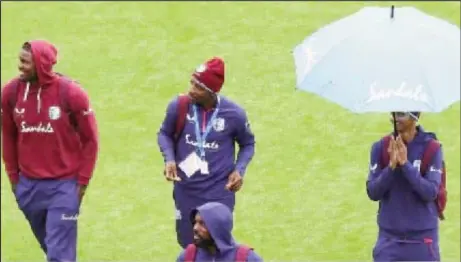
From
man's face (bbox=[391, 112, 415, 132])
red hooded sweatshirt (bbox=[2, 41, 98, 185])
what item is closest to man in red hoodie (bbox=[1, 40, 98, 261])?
red hooded sweatshirt (bbox=[2, 41, 98, 185])

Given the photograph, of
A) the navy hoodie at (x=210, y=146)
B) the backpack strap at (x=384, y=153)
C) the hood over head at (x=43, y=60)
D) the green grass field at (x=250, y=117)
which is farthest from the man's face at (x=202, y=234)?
the green grass field at (x=250, y=117)

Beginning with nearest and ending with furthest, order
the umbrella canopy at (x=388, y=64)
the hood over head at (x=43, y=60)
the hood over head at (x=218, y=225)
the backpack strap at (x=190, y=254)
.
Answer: the hood over head at (x=218, y=225) → the backpack strap at (x=190, y=254) → the umbrella canopy at (x=388, y=64) → the hood over head at (x=43, y=60)

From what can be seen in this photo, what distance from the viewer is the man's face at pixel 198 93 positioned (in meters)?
9.91

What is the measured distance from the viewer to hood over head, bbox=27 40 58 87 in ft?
32.0

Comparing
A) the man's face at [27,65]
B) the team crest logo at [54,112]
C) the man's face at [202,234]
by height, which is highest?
the man's face at [27,65]

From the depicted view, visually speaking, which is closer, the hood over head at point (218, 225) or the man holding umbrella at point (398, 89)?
the hood over head at point (218, 225)

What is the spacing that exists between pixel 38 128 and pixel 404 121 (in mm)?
2582

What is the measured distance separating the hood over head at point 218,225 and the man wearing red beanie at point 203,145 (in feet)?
5.67

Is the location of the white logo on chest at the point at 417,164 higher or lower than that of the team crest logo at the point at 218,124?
lower

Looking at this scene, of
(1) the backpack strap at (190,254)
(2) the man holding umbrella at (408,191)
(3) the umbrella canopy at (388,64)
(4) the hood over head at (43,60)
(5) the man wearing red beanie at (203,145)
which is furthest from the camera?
(5) the man wearing red beanie at (203,145)

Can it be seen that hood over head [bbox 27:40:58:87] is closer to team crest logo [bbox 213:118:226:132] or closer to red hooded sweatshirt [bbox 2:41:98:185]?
red hooded sweatshirt [bbox 2:41:98:185]

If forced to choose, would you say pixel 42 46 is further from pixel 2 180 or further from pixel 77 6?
pixel 77 6

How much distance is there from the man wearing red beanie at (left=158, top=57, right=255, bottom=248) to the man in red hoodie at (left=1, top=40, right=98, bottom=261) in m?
0.58

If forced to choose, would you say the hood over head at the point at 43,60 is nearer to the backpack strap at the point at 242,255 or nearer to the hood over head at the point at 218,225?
the hood over head at the point at 218,225
